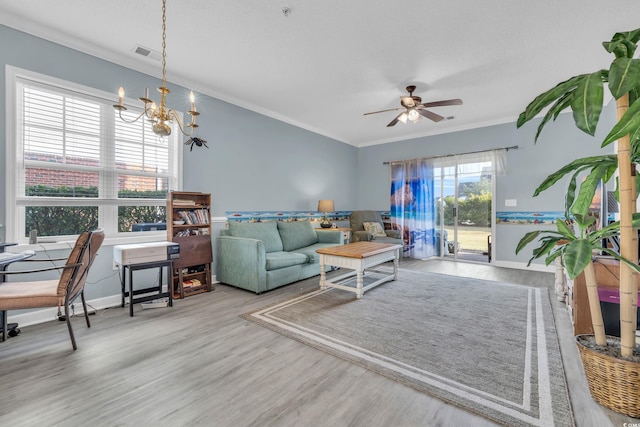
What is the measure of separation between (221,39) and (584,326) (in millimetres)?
4104

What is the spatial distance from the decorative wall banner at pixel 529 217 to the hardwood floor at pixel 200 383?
290 cm

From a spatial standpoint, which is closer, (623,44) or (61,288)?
(623,44)

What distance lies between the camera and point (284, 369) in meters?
1.91

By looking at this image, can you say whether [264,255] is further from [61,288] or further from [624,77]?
[624,77]

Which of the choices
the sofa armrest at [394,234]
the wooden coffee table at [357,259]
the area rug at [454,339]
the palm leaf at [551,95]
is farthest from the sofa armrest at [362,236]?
the palm leaf at [551,95]

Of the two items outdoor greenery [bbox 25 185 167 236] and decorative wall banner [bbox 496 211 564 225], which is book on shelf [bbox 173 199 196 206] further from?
decorative wall banner [bbox 496 211 564 225]

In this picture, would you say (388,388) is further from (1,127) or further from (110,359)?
(1,127)

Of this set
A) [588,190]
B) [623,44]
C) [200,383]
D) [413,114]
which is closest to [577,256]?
[588,190]

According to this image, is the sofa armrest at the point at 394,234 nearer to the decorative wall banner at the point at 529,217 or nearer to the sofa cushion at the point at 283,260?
the decorative wall banner at the point at 529,217

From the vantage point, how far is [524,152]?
5.02m

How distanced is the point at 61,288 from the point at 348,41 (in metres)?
3.25

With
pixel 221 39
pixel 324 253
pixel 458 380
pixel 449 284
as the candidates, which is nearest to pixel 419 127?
pixel 449 284

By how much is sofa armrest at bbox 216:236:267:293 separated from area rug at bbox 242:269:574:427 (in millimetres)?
548

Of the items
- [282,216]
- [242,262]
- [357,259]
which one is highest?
[282,216]
